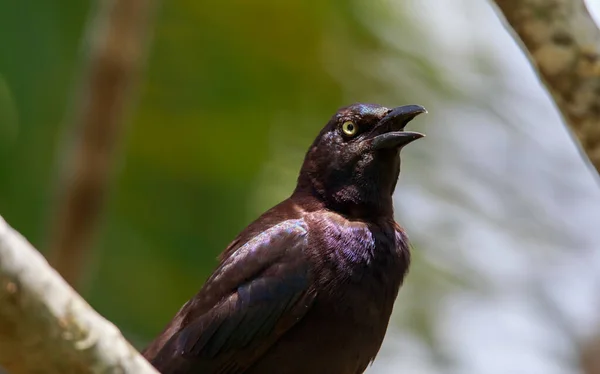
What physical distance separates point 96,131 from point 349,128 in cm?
148

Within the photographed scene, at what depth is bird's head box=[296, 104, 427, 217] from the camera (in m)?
4.14

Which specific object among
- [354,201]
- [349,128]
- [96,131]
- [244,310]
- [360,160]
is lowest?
[244,310]

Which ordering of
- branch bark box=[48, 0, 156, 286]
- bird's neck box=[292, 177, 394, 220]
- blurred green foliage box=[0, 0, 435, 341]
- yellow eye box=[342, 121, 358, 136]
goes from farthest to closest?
blurred green foliage box=[0, 0, 435, 341], branch bark box=[48, 0, 156, 286], yellow eye box=[342, 121, 358, 136], bird's neck box=[292, 177, 394, 220]

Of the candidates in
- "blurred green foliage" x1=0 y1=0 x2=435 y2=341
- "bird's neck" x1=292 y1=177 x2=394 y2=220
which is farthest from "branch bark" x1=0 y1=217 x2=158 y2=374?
"blurred green foliage" x1=0 y1=0 x2=435 y2=341

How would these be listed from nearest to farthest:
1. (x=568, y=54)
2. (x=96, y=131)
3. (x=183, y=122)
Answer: (x=568, y=54) → (x=96, y=131) → (x=183, y=122)

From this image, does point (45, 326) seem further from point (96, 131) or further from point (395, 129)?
point (96, 131)

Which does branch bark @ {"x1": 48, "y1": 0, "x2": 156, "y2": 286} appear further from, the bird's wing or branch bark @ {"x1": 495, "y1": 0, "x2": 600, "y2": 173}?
branch bark @ {"x1": 495, "y1": 0, "x2": 600, "y2": 173}

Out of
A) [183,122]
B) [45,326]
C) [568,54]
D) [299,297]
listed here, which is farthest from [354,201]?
[183,122]

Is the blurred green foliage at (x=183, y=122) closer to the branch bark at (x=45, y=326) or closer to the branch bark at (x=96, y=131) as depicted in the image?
the branch bark at (x=96, y=131)

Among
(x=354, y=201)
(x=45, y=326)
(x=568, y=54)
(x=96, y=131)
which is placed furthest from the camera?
(x=96, y=131)

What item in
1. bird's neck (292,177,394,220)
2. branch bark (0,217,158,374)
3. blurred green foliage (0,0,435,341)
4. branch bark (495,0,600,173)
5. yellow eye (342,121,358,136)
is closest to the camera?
branch bark (0,217,158,374)

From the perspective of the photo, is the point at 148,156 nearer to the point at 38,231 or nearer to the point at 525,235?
the point at 38,231

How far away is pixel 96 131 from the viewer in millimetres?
5172

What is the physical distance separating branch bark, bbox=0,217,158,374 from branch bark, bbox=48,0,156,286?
8.69 feet
